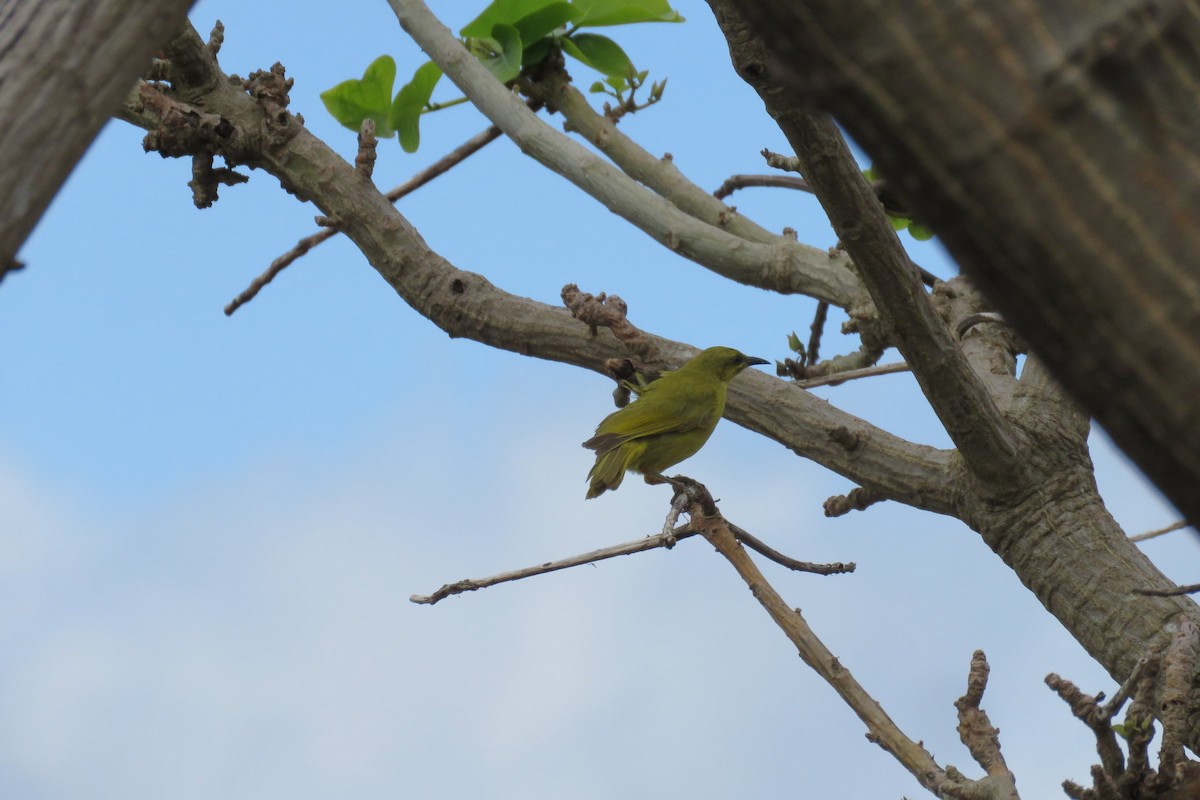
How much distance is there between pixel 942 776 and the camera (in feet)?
7.79

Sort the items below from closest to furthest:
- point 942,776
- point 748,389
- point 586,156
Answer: point 942,776 < point 748,389 < point 586,156

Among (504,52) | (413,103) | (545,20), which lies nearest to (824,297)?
(545,20)

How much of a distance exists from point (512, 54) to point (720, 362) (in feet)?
6.21

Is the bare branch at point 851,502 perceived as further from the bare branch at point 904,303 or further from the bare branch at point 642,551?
the bare branch at point 642,551

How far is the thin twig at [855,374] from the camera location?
4645 mm

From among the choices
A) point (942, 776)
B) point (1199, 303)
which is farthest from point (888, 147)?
point (942, 776)

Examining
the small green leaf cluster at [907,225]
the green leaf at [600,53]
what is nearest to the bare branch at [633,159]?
the green leaf at [600,53]

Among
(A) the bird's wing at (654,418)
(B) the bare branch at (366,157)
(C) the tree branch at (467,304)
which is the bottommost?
(C) the tree branch at (467,304)

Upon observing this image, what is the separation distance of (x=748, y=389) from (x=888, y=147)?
348 centimetres

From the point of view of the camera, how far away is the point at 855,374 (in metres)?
4.75

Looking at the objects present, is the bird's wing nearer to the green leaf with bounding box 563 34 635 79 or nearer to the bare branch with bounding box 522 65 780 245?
the bare branch with bounding box 522 65 780 245

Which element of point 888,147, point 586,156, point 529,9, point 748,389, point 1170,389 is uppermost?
point 529,9

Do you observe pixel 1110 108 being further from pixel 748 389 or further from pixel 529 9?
pixel 529 9

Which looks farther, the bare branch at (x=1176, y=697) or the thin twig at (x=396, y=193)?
the thin twig at (x=396, y=193)
